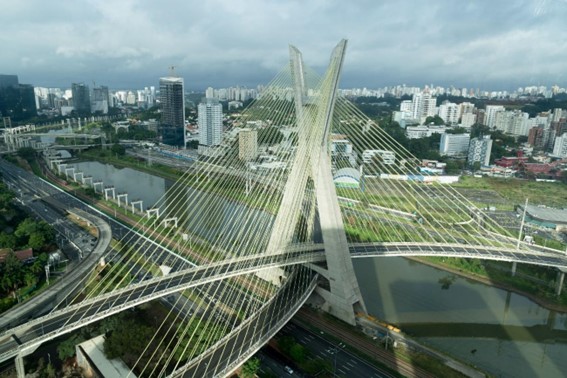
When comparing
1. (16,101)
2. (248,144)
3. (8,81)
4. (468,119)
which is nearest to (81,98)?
(8,81)

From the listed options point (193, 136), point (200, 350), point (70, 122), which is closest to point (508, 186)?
point (200, 350)

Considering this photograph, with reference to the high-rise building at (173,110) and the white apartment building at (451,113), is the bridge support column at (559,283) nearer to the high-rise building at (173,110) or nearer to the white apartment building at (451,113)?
the high-rise building at (173,110)

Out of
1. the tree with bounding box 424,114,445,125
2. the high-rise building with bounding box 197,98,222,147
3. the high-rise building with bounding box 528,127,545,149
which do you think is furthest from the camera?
the tree with bounding box 424,114,445,125

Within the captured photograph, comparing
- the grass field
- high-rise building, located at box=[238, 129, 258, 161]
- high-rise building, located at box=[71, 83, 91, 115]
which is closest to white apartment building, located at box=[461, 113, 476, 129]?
the grass field

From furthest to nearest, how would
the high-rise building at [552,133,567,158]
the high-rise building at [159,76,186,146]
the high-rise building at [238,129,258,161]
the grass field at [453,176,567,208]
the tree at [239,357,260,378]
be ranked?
the high-rise building at [159,76,186,146] < the high-rise building at [552,133,567,158] < the high-rise building at [238,129,258,161] < the grass field at [453,176,567,208] < the tree at [239,357,260,378]

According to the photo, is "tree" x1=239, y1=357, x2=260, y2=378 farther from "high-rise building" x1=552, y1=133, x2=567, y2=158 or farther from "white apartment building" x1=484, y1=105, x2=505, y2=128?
"white apartment building" x1=484, y1=105, x2=505, y2=128

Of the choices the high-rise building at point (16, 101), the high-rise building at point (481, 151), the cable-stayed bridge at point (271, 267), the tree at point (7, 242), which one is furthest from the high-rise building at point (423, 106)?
the high-rise building at point (16, 101)

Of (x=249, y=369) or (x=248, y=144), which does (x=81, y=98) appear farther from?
(x=249, y=369)
